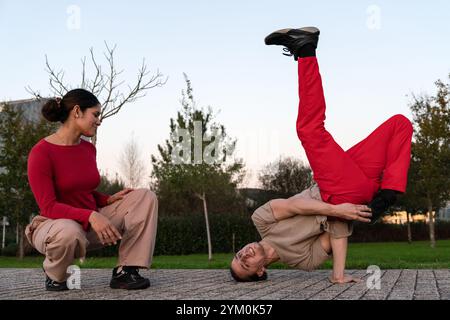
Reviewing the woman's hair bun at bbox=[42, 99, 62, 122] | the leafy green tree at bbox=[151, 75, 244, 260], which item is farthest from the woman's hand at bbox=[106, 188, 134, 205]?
the leafy green tree at bbox=[151, 75, 244, 260]

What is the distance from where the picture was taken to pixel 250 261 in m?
5.10

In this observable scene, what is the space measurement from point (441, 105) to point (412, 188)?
5.20 metres

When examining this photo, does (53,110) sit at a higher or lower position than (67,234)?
→ higher

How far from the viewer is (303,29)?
460 cm

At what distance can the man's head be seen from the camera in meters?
5.10

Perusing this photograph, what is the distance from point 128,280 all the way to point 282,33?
2389 mm

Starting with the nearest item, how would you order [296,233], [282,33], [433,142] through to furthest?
[282,33]
[296,233]
[433,142]

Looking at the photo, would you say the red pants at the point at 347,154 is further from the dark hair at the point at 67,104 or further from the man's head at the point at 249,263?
the dark hair at the point at 67,104

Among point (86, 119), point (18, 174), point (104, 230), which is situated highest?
point (18, 174)

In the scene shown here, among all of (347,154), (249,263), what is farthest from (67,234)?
(347,154)

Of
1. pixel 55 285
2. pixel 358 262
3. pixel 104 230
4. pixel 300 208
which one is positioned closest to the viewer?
pixel 104 230

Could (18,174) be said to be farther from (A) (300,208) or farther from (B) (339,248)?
(B) (339,248)
